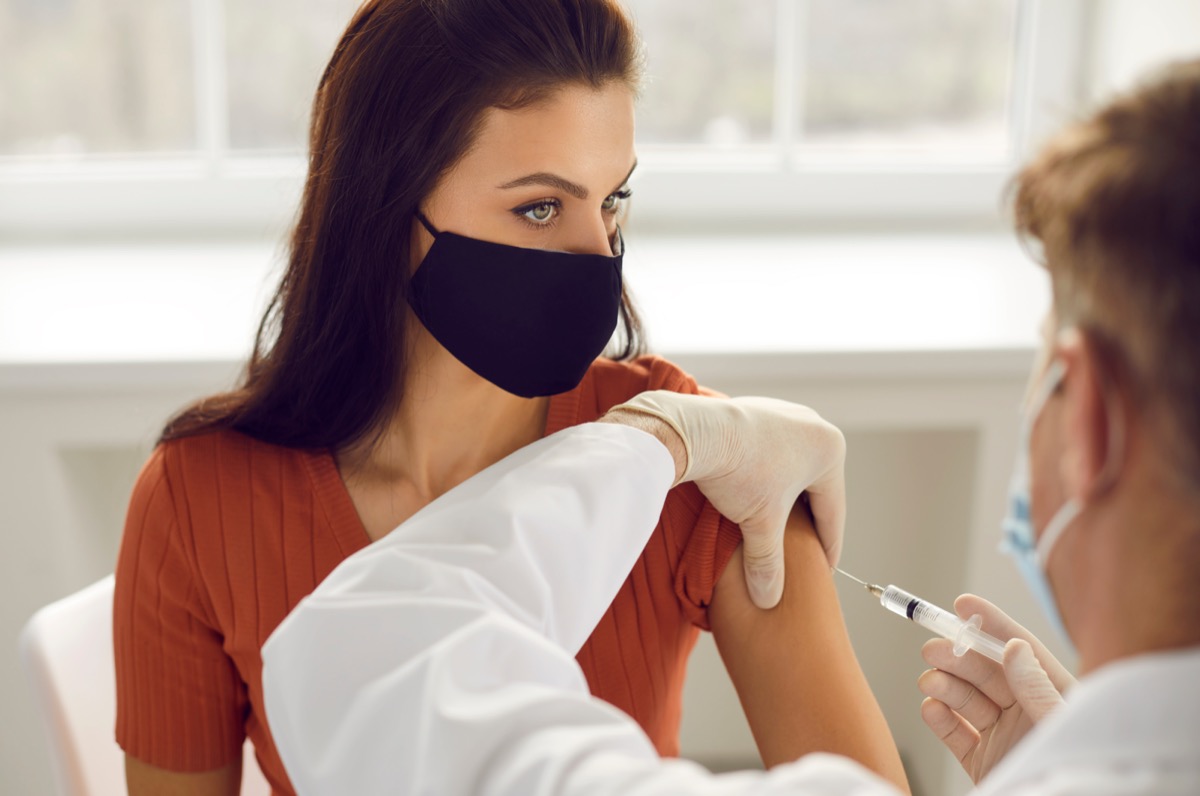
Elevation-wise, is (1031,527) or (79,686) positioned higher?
(1031,527)

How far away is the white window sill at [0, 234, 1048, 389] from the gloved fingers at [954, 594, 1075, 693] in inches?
32.2

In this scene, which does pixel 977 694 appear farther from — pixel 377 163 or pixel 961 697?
pixel 377 163

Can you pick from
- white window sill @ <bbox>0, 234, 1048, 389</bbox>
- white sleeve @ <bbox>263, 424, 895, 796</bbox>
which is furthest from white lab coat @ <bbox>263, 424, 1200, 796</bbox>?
white window sill @ <bbox>0, 234, 1048, 389</bbox>

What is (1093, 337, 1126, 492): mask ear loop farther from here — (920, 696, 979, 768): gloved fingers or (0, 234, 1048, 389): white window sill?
(0, 234, 1048, 389): white window sill

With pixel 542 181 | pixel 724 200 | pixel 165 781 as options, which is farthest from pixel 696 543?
pixel 724 200

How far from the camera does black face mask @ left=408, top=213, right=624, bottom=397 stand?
135 cm

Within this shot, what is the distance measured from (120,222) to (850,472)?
178 cm

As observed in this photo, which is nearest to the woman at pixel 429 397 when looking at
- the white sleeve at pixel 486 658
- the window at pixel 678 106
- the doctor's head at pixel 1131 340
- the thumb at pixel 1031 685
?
the thumb at pixel 1031 685

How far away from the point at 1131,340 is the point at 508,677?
492mm

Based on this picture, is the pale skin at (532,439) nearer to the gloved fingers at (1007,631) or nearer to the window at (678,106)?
the gloved fingers at (1007,631)

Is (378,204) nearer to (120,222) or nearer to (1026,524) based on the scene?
(1026,524)

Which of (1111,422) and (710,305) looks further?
(710,305)

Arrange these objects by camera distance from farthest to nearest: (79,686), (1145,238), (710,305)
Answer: (710,305) < (79,686) < (1145,238)

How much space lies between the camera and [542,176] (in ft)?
4.39
